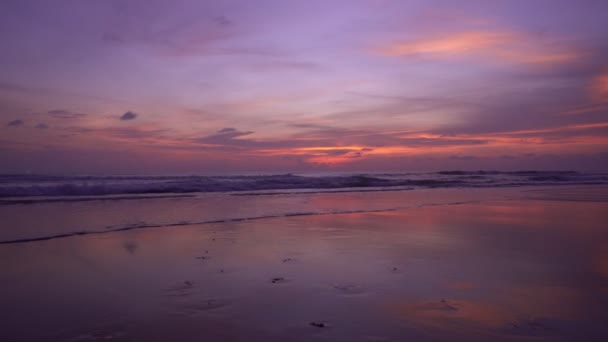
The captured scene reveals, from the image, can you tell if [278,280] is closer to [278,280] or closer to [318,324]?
[278,280]

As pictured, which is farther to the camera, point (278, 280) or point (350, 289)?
point (278, 280)

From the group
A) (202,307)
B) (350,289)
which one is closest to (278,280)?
(350,289)

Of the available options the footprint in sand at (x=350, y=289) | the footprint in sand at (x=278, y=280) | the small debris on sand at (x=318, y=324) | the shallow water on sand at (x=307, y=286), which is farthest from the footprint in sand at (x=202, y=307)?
the footprint in sand at (x=350, y=289)

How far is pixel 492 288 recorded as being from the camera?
4.04 metres

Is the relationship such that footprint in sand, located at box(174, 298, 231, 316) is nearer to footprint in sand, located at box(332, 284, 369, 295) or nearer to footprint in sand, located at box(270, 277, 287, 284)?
footprint in sand, located at box(270, 277, 287, 284)

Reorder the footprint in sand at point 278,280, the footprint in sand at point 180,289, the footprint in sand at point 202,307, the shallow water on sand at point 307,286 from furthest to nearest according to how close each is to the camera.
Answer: the footprint in sand at point 278,280 < the footprint in sand at point 180,289 < the footprint in sand at point 202,307 < the shallow water on sand at point 307,286

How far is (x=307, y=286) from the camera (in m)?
4.11

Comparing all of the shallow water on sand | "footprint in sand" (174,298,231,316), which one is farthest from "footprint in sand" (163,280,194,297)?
"footprint in sand" (174,298,231,316)

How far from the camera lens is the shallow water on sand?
303 cm

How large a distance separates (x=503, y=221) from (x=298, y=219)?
182 inches

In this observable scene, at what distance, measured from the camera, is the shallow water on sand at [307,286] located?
9.95 ft

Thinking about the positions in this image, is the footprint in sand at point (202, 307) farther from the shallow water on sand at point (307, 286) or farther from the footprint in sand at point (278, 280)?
the footprint in sand at point (278, 280)

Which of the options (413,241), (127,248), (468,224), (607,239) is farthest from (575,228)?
(127,248)

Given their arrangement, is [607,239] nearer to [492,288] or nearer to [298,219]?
[492,288]
